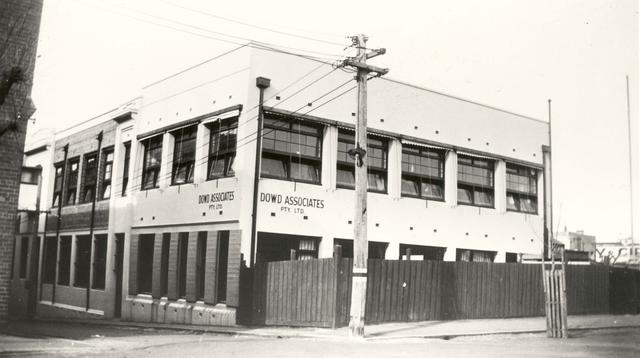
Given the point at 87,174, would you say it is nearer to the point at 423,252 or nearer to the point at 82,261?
the point at 82,261

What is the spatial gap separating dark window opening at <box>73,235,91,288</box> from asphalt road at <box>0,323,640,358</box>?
1322cm

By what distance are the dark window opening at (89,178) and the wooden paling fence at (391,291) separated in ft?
41.6

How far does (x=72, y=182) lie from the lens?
3097 cm

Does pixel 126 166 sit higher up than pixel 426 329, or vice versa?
pixel 126 166

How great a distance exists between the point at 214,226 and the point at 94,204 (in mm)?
9852

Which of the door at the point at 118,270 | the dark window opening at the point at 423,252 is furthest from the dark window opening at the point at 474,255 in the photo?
Result: the door at the point at 118,270

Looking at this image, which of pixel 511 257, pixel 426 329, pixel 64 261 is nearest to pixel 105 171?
pixel 64 261

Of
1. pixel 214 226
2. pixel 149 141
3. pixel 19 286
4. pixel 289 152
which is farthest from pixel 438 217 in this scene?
pixel 19 286

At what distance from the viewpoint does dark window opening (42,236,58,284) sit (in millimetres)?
31547

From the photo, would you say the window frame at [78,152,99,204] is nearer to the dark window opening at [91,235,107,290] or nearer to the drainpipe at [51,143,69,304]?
the drainpipe at [51,143,69,304]

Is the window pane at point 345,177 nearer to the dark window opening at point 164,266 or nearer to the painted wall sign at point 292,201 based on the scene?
the painted wall sign at point 292,201

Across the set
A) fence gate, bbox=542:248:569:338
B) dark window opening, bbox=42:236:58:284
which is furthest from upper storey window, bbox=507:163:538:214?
dark window opening, bbox=42:236:58:284

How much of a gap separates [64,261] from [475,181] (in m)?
19.0

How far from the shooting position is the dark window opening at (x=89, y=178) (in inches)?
1142
